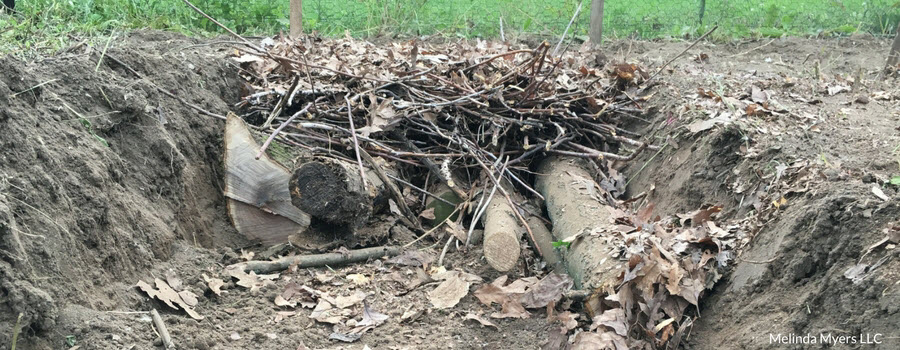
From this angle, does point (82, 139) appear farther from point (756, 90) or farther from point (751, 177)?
point (756, 90)

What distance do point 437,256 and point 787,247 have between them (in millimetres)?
2097

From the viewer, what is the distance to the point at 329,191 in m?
4.26

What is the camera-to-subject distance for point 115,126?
13.0 feet

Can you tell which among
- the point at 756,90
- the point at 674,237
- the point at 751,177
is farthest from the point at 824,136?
the point at 674,237

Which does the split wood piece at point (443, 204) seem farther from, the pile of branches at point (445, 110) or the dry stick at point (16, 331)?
the dry stick at point (16, 331)

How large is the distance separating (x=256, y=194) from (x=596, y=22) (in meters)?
5.62

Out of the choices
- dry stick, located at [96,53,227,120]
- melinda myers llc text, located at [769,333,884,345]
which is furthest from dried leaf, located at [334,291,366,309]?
melinda myers llc text, located at [769,333,884,345]

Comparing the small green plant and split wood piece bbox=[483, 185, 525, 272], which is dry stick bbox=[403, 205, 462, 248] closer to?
split wood piece bbox=[483, 185, 525, 272]

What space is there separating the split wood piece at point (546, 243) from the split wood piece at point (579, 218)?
0.07 meters

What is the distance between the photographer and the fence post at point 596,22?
8.73m

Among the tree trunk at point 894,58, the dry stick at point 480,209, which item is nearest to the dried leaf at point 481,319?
the dry stick at point 480,209

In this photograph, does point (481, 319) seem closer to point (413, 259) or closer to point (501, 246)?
point (501, 246)

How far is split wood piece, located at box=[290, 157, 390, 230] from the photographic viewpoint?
13.9 feet

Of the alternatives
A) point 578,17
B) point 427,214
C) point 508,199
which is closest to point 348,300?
point 427,214
